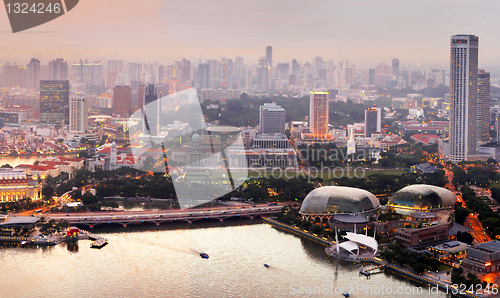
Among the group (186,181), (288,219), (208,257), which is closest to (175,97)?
(186,181)

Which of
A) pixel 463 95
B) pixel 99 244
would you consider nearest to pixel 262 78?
pixel 463 95

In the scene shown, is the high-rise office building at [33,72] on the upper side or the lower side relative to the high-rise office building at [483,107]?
upper

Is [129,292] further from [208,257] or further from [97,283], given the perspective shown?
Answer: [208,257]

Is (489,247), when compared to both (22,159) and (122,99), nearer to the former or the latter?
(22,159)

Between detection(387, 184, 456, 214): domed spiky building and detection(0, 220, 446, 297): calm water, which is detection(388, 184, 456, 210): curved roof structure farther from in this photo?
detection(0, 220, 446, 297): calm water

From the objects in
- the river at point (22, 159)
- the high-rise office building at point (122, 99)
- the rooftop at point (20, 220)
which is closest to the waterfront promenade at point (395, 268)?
the rooftop at point (20, 220)

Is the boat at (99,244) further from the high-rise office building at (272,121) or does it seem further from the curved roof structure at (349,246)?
the high-rise office building at (272,121)

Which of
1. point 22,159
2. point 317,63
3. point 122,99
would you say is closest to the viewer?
point 22,159
